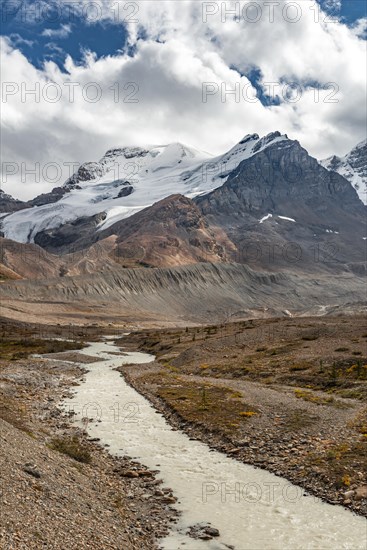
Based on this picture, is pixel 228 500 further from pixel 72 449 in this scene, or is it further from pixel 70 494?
pixel 72 449

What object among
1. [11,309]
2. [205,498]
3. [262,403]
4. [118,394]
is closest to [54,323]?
[11,309]

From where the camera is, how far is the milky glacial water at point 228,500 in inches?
758

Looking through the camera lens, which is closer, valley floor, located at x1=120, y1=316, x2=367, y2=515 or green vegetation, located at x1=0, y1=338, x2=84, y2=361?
valley floor, located at x1=120, y1=316, x2=367, y2=515

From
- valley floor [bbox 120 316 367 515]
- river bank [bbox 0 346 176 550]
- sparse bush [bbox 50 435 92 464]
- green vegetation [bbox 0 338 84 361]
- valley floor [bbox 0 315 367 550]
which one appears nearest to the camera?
river bank [bbox 0 346 176 550]

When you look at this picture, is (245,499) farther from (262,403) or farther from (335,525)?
(262,403)

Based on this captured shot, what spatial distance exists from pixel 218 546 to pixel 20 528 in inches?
279

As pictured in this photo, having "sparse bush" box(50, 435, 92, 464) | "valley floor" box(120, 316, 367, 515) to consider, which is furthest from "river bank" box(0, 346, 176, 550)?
"valley floor" box(120, 316, 367, 515)

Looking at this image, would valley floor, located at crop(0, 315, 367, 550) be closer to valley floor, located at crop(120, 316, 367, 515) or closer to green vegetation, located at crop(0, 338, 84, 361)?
valley floor, located at crop(120, 316, 367, 515)

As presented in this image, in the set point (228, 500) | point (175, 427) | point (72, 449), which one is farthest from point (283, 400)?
point (72, 449)

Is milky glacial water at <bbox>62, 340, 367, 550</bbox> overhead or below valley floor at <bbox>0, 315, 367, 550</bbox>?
below

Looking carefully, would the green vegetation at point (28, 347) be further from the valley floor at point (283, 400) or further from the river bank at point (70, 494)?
the river bank at point (70, 494)

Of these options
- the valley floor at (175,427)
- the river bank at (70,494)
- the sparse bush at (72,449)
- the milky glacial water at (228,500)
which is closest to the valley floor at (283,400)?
the valley floor at (175,427)

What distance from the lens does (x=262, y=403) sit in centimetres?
4166

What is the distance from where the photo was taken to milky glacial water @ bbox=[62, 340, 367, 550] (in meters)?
19.3
